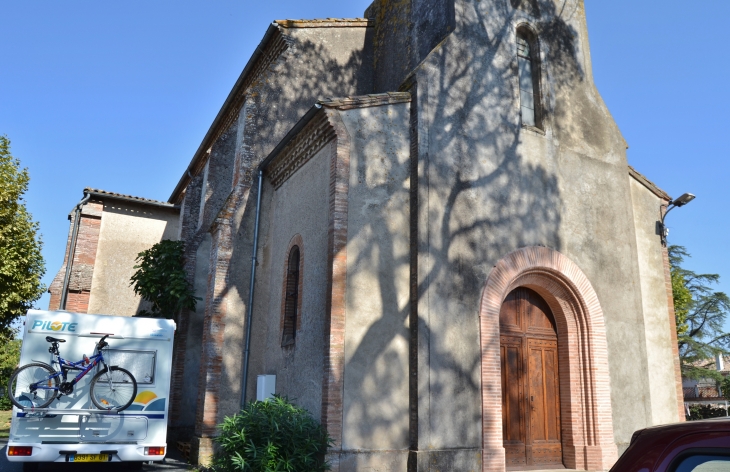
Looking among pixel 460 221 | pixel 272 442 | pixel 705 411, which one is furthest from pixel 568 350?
pixel 705 411

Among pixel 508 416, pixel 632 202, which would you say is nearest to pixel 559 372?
pixel 508 416

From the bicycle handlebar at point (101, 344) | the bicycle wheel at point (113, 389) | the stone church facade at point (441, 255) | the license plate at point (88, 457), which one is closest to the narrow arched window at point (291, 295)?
the stone church facade at point (441, 255)

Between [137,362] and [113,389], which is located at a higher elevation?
[137,362]

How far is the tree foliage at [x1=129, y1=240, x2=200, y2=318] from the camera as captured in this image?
45.5ft

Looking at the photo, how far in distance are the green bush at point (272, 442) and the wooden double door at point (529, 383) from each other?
363 centimetres

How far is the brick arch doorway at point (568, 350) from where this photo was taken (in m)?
10.0

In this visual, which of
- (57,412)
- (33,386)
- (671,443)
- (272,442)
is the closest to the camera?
(671,443)

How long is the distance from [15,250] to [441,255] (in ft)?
50.0

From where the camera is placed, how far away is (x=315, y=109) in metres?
10.3

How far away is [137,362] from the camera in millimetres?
10398

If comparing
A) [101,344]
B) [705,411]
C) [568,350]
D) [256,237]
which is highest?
[256,237]

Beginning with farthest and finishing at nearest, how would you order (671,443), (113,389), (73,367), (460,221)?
(460,221)
(113,389)
(73,367)
(671,443)

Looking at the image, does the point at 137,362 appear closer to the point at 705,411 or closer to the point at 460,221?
the point at 460,221

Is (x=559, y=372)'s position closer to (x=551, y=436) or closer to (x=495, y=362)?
(x=551, y=436)
